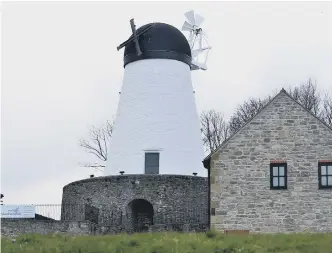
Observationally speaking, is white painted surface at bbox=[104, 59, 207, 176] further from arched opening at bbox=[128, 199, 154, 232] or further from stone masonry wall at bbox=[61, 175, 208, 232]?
stone masonry wall at bbox=[61, 175, 208, 232]

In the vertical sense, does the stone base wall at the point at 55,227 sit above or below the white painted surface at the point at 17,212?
below

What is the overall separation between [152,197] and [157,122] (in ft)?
14.7

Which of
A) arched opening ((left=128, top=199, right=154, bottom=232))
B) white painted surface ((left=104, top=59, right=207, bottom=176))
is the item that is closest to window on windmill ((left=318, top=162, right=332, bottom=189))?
arched opening ((left=128, top=199, right=154, bottom=232))

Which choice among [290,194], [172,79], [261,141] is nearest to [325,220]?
[290,194]

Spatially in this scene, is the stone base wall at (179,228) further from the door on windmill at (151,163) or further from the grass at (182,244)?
the grass at (182,244)

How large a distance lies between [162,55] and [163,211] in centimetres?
836

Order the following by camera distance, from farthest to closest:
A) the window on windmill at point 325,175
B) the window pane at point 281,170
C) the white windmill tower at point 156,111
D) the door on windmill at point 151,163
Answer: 1. the white windmill tower at point 156,111
2. the door on windmill at point 151,163
3. the window pane at point 281,170
4. the window on windmill at point 325,175

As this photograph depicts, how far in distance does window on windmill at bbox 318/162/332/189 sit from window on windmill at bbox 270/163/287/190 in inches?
49.1

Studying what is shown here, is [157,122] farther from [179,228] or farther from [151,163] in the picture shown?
[179,228]

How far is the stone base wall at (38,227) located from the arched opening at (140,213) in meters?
2.95

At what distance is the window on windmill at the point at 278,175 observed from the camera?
29.8 meters

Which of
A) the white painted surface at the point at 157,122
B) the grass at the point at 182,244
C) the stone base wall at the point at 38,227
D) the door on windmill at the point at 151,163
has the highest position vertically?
the white painted surface at the point at 157,122

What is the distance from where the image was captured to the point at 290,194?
2952 cm

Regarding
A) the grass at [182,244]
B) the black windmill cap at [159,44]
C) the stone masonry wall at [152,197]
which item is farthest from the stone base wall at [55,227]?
the black windmill cap at [159,44]
